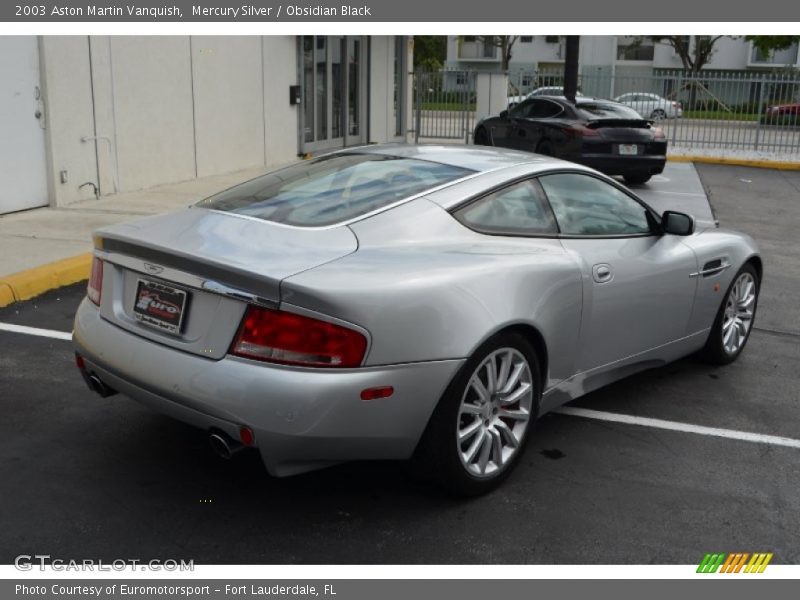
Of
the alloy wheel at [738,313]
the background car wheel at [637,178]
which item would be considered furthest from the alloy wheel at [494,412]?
the background car wheel at [637,178]

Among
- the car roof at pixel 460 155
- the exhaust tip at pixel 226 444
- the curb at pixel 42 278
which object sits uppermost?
the car roof at pixel 460 155

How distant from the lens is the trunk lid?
11.5ft

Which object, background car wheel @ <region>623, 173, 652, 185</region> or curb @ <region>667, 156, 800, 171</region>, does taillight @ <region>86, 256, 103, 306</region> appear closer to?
background car wheel @ <region>623, 173, 652, 185</region>

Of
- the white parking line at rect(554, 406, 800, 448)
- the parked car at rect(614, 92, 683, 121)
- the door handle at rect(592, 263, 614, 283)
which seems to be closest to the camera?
the door handle at rect(592, 263, 614, 283)

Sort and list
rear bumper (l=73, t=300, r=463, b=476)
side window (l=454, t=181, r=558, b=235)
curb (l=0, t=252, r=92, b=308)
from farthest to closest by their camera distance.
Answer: curb (l=0, t=252, r=92, b=308), side window (l=454, t=181, r=558, b=235), rear bumper (l=73, t=300, r=463, b=476)

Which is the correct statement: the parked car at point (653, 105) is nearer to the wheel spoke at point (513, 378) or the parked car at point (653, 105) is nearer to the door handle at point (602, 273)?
the door handle at point (602, 273)

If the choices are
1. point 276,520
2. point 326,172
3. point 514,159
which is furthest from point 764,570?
point 326,172

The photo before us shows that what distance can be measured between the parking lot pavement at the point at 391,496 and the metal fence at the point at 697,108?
1871 cm

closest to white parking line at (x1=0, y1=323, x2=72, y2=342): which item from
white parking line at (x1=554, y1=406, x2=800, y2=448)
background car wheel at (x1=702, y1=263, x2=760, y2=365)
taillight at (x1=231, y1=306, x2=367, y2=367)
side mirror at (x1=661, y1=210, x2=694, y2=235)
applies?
taillight at (x1=231, y1=306, x2=367, y2=367)

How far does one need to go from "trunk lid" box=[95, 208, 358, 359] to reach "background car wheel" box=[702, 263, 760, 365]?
2.96 metres

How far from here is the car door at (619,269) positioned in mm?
4590

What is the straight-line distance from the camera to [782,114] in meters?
22.6

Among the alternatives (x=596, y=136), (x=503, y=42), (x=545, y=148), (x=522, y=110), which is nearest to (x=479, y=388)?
(x=596, y=136)

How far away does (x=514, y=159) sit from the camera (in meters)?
4.85
